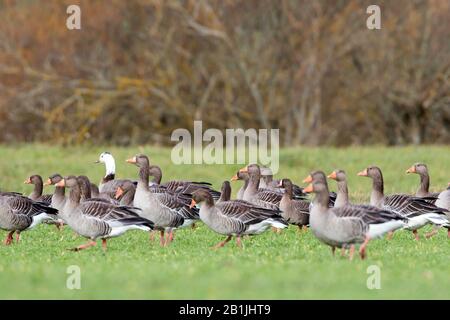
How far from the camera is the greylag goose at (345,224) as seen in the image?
42.1ft

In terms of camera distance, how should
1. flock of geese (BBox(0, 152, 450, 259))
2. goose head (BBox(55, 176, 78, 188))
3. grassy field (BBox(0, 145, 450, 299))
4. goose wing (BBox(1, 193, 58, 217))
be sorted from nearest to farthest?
grassy field (BBox(0, 145, 450, 299))
flock of geese (BBox(0, 152, 450, 259))
goose head (BBox(55, 176, 78, 188))
goose wing (BBox(1, 193, 58, 217))

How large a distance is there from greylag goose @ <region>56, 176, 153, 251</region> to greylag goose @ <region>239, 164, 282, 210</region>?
3440 mm

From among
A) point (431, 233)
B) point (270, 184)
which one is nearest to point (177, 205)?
point (431, 233)

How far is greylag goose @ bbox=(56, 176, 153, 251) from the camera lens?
14.2 meters

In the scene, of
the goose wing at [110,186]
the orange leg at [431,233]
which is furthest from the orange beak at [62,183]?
the orange leg at [431,233]

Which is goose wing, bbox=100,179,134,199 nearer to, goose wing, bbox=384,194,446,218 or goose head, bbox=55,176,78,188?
goose head, bbox=55,176,78,188

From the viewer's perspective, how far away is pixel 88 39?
36781 millimetres

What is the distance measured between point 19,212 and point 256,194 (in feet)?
14.5

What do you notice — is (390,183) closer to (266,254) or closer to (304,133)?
(304,133)

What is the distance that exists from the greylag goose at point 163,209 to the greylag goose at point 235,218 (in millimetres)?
711

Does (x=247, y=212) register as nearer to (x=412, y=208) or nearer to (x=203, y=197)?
(x=203, y=197)

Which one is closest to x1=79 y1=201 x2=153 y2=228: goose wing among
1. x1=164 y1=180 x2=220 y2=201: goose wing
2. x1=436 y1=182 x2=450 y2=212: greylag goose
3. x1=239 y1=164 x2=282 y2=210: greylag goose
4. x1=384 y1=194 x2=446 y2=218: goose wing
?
A: x1=239 y1=164 x2=282 y2=210: greylag goose

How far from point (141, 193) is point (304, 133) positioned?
2115 centimetres

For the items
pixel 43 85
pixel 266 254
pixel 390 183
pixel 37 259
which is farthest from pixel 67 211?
pixel 43 85
